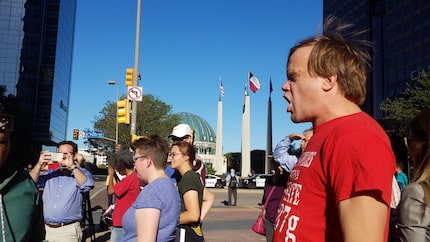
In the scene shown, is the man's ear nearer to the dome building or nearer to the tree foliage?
the tree foliage

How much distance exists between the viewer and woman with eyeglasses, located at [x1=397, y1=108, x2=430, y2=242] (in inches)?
84.7

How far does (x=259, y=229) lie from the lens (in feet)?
18.9

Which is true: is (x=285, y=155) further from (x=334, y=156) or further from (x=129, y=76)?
(x=129, y=76)

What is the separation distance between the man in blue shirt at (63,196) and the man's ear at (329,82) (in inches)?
157

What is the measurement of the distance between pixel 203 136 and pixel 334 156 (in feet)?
493

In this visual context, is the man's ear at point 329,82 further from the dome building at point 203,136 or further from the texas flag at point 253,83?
the dome building at point 203,136

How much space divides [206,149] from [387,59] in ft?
305

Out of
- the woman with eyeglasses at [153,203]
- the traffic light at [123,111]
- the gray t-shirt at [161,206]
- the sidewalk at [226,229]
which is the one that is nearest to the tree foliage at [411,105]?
the sidewalk at [226,229]

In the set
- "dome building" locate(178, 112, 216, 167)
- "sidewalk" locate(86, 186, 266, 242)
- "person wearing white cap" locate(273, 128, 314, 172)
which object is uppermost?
"dome building" locate(178, 112, 216, 167)

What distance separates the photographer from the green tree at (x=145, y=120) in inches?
2232

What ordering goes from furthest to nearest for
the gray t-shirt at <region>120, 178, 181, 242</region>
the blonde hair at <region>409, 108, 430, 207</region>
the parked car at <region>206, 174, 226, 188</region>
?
the parked car at <region>206, 174, 226, 188</region> < the gray t-shirt at <region>120, 178, 181, 242</region> < the blonde hair at <region>409, 108, 430, 207</region>

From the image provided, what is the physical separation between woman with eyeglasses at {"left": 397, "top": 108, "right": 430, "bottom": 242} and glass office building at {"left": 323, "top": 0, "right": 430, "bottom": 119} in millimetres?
53821

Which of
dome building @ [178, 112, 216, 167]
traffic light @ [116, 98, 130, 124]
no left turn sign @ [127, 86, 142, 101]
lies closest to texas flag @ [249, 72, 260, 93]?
traffic light @ [116, 98, 130, 124]

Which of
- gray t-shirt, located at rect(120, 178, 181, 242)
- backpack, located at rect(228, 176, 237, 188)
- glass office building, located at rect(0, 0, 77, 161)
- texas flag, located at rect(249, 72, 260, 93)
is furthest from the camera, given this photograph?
glass office building, located at rect(0, 0, 77, 161)
